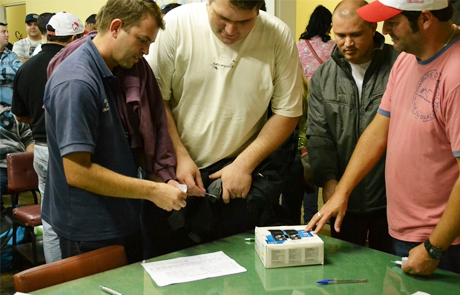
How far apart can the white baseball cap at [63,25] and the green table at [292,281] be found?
7.41ft

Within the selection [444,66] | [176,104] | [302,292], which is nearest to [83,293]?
[302,292]

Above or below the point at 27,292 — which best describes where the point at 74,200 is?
above

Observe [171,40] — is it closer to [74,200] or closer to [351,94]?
[74,200]

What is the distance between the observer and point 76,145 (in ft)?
5.34

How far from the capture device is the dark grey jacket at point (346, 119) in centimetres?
235

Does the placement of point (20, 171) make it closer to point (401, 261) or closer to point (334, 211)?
point (334, 211)

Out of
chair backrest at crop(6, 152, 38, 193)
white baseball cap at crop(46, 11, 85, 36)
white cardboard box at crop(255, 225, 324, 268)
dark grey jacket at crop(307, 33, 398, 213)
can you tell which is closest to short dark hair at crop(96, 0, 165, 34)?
white cardboard box at crop(255, 225, 324, 268)

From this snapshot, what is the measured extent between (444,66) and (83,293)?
1.34m

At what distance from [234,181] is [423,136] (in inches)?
28.6

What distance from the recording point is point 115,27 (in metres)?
1.81

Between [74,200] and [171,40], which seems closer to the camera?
[74,200]

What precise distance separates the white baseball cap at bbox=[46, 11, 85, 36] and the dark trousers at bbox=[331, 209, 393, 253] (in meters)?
2.23

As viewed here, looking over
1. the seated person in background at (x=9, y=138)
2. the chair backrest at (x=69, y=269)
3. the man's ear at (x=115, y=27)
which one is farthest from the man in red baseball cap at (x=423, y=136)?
the seated person in background at (x=9, y=138)

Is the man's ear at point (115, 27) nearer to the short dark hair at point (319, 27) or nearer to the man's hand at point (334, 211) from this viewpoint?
the man's hand at point (334, 211)
